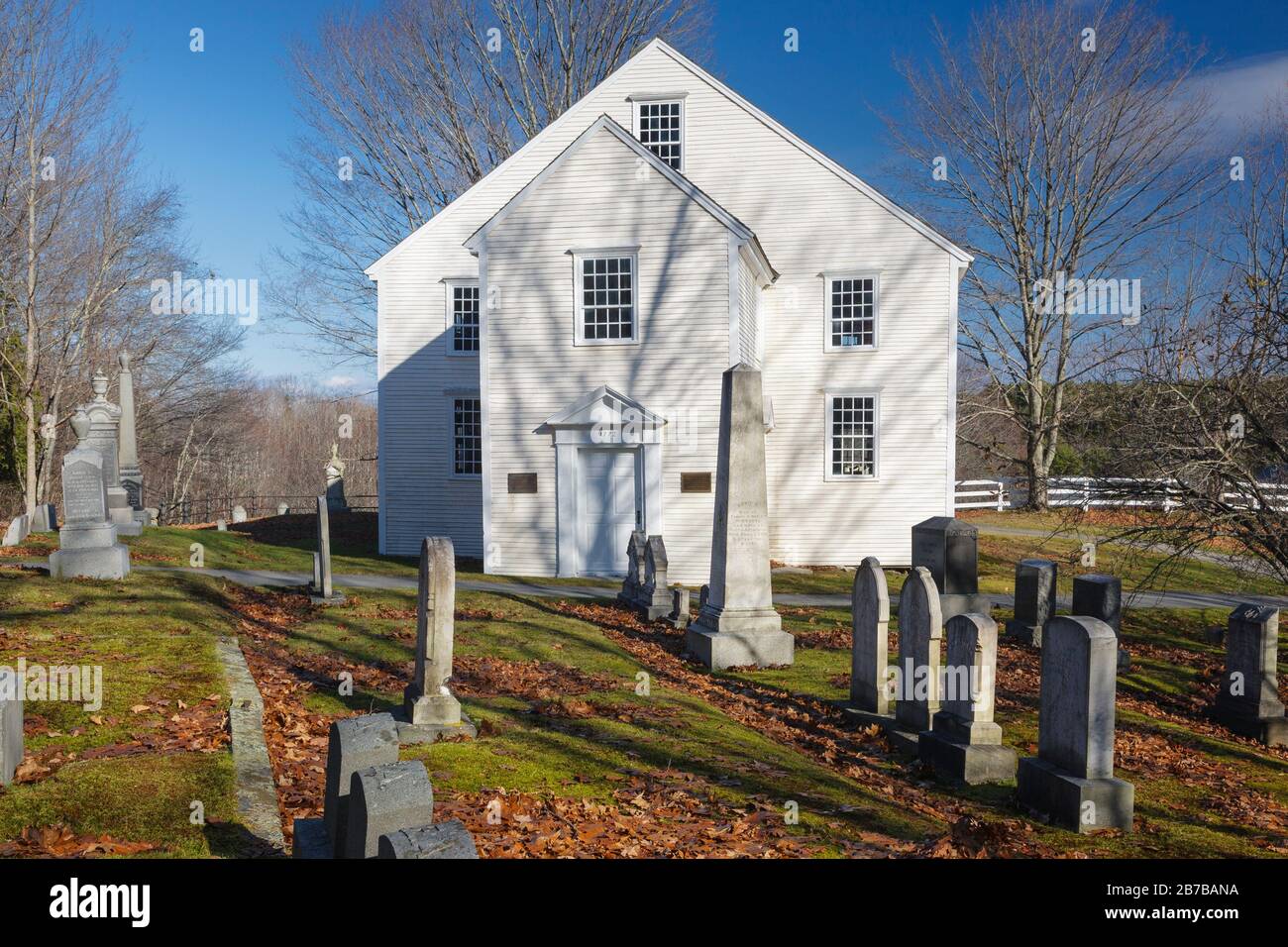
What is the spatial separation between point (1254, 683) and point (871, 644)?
180 inches

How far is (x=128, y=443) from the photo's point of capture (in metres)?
24.3

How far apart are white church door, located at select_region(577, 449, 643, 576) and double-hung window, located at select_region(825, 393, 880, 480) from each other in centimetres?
600

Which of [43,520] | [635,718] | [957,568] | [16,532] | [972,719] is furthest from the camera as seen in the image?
[43,520]

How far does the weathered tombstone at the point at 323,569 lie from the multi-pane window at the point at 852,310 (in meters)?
14.2

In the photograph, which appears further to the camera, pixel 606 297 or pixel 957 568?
pixel 606 297

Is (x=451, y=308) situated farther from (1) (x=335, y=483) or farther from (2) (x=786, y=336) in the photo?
(1) (x=335, y=483)

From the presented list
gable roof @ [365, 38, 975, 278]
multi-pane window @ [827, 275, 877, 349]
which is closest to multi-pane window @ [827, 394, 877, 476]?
multi-pane window @ [827, 275, 877, 349]

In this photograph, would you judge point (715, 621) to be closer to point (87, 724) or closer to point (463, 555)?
point (87, 724)

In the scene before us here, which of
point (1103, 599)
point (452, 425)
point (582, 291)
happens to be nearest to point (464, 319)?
point (452, 425)

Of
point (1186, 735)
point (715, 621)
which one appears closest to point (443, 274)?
point (715, 621)

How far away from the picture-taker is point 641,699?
31.8ft

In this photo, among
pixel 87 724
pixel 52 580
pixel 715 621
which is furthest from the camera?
pixel 52 580

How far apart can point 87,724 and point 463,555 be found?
55.2 feet

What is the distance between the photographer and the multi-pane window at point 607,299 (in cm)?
2055
